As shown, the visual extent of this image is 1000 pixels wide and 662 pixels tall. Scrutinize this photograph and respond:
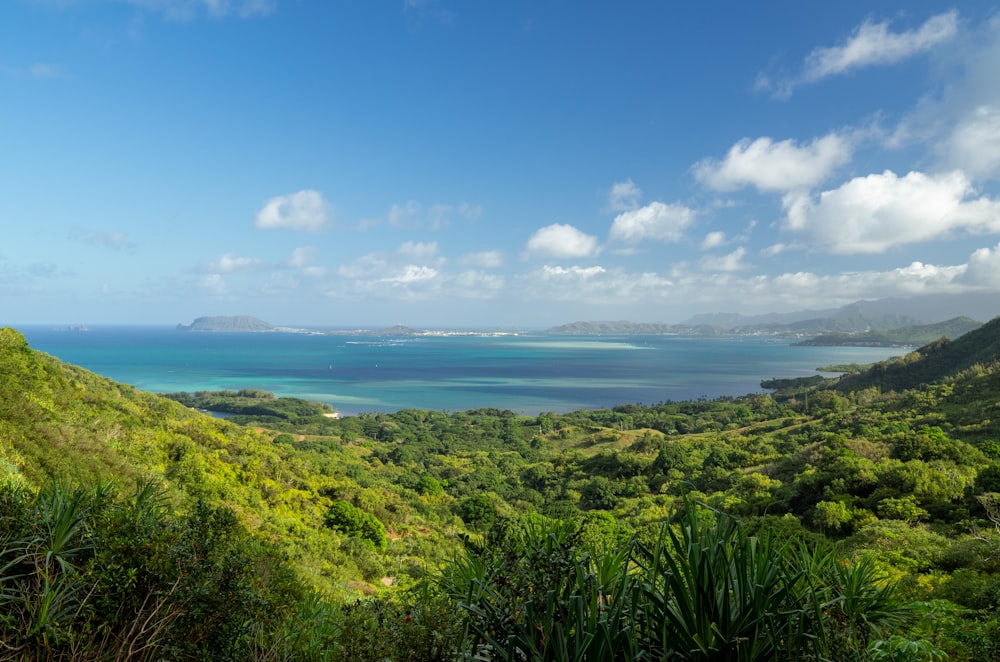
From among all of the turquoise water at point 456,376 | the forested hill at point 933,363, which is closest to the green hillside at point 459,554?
the forested hill at point 933,363

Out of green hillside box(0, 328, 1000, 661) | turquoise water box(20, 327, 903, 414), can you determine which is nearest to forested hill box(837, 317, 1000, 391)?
turquoise water box(20, 327, 903, 414)

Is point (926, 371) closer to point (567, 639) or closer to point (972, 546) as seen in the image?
point (972, 546)

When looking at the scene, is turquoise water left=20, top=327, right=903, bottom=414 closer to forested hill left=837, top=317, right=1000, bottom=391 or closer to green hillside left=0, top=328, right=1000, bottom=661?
forested hill left=837, top=317, right=1000, bottom=391

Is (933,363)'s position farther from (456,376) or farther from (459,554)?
(456,376)

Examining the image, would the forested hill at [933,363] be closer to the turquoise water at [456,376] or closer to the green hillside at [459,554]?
the turquoise water at [456,376]

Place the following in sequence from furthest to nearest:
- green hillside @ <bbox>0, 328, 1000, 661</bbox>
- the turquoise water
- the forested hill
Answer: the turquoise water
the forested hill
green hillside @ <bbox>0, 328, 1000, 661</bbox>

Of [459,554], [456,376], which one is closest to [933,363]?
[459,554]
